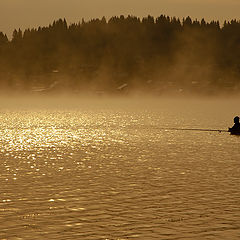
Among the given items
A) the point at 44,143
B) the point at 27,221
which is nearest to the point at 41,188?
the point at 27,221

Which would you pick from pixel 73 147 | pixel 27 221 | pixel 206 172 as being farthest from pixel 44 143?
pixel 27 221

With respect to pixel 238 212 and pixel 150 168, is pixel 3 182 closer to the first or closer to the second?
pixel 150 168

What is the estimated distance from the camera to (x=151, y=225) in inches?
1116

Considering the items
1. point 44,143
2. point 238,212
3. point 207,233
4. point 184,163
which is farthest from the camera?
point 44,143

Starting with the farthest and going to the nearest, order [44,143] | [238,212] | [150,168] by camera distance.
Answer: [44,143] → [150,168] → [238,212]

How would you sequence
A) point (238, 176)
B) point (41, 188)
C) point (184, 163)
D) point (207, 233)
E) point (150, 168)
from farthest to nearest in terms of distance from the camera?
point (184, 163), point (150, 168), point (238, 176), point (41, 188), point (207, 233)

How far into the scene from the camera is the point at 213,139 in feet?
266

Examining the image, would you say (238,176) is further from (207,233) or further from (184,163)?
(207,233)

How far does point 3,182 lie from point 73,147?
3190cm

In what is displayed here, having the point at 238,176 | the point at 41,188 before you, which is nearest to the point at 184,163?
the point at 238,176

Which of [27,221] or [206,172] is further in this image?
[206,172]

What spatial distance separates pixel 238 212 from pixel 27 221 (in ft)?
38.7

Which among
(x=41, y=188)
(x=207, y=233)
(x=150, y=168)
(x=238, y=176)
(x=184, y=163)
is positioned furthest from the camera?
(x=184, y=163)

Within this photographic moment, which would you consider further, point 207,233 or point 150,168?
point 150,168
